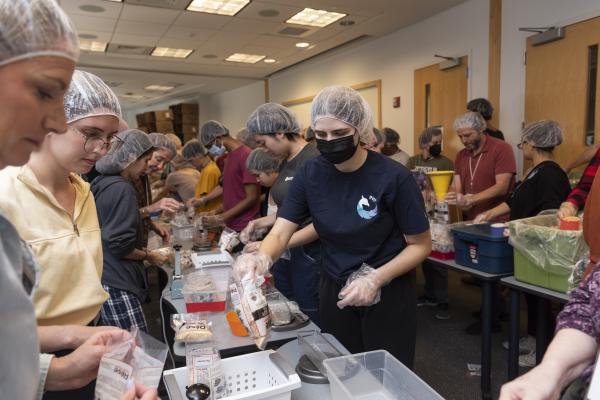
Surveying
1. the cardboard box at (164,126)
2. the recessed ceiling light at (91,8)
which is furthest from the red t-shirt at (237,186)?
the cardboard box at (164,126)

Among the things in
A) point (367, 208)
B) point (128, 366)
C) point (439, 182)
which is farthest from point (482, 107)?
point (128, 366)

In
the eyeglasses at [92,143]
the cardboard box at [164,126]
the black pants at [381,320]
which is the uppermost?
the cardboard box at [164,126]

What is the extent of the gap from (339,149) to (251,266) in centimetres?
53

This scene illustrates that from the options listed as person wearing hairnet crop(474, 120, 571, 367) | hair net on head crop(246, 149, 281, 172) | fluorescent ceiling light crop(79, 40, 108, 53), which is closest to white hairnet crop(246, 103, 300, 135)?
hair net on head crop(246, 149, 281, 172)

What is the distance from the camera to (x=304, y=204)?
5.35 ft

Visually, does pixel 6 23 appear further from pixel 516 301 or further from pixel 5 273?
pixel 516 301

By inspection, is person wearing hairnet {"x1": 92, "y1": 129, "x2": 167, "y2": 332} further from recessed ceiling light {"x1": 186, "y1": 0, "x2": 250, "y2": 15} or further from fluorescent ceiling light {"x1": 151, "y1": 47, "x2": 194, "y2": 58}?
fluorescent ceiling light {"x1": 151, "y1": 47, "x2": 194, "y2": 58}

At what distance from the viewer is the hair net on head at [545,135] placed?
9.47ft

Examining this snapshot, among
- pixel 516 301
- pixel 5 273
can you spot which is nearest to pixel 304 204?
pixel 5 273

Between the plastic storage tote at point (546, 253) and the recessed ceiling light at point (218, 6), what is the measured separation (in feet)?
12.4

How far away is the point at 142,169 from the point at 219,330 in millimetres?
1337

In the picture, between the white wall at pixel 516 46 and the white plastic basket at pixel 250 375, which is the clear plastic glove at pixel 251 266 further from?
the white wall at pixel 516 46

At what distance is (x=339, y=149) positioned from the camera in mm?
1530

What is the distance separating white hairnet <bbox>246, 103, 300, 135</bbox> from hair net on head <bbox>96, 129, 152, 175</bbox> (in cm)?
65
